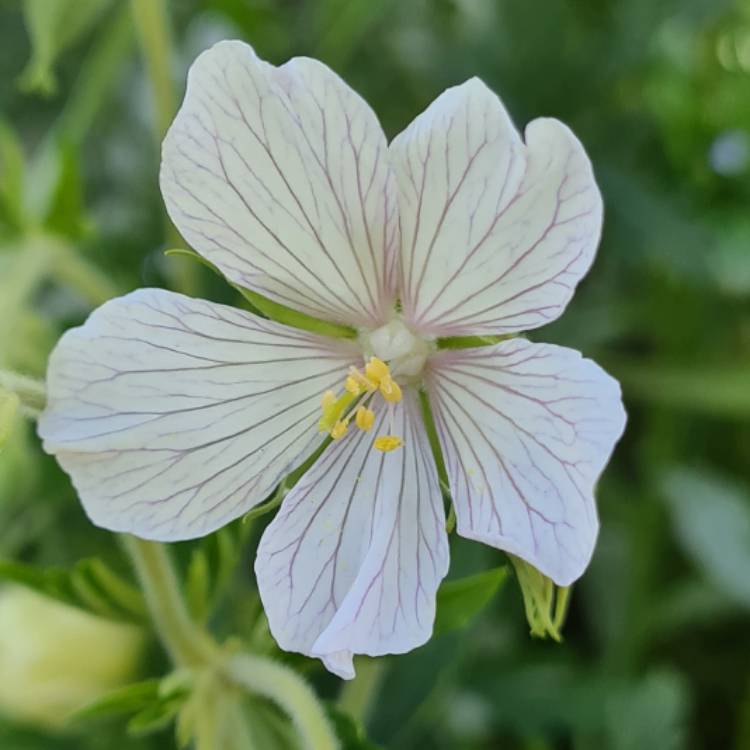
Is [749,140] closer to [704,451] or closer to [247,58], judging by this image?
[704,451]

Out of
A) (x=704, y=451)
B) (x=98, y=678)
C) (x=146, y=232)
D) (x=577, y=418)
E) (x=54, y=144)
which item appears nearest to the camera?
(x=577, y=418)

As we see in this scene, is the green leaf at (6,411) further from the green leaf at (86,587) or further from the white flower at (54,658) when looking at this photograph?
the white flower at (54,658)

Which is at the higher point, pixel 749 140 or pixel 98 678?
pixel 749 140

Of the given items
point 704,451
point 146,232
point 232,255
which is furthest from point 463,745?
point 232,255

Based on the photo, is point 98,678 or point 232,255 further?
point 98,678

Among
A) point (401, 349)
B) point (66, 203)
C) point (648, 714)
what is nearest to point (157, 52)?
point (66, 203)

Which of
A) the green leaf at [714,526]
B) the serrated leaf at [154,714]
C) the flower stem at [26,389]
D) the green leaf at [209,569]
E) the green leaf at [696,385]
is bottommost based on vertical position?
the green leaf at [714,526]

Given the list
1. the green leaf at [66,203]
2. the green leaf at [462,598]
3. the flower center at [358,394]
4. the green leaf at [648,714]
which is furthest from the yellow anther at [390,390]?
the green leaf at [648,714]
